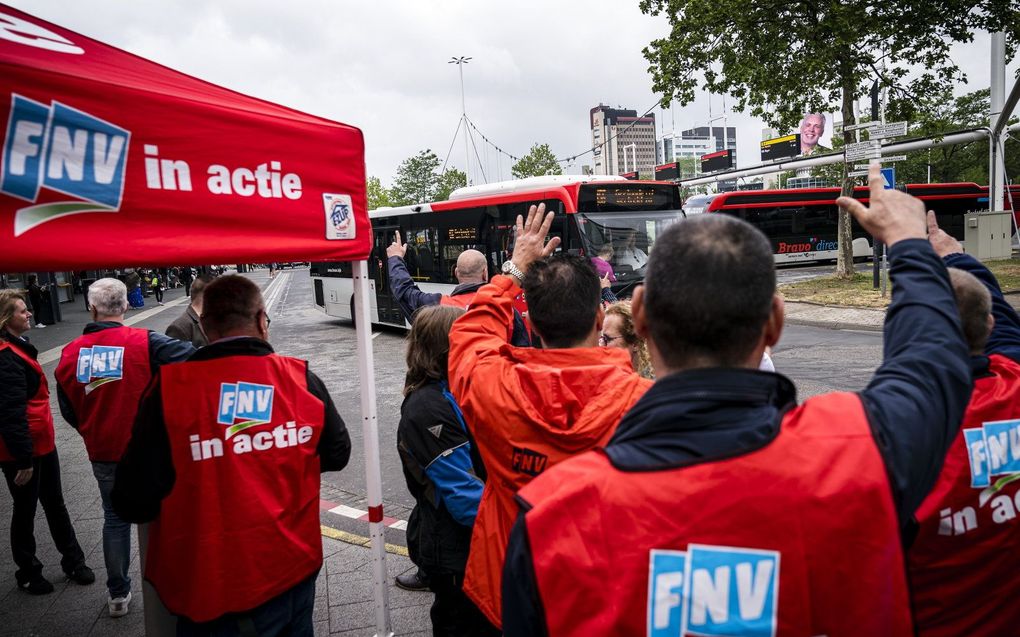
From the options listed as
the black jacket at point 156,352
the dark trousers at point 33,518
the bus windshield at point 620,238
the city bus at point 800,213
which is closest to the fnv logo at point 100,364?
the black jacket at point 156,352

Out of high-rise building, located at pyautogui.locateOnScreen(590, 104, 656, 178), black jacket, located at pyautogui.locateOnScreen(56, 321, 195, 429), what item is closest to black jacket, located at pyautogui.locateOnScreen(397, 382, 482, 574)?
black jacket, located at pyautogui.locateOnScreen(56, 321, 195, 429)

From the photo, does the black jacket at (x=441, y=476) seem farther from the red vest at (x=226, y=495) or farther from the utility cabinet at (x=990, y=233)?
the utility cabinet at (x=990, y=233)

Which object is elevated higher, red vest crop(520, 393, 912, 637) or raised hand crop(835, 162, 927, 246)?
raised hand crop(835, 162, 927, 246)

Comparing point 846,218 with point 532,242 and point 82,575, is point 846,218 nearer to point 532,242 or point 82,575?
point 532,242

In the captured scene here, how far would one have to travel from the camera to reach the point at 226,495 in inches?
96.6

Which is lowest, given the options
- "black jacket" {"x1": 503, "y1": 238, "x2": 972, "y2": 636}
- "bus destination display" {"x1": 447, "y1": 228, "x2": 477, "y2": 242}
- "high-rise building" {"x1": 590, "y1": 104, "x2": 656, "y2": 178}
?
"black jacket" {"x1": 503, "y1": 238, "x2": 972, "y2": 636}

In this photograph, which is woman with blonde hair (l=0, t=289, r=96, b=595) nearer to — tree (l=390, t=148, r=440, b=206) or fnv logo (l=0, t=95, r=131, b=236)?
fnv logo (l=0, t=95, r=131, b=236)

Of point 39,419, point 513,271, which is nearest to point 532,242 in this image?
point 513,271

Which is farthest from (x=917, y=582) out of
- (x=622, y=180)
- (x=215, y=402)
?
(x=622, y=180)

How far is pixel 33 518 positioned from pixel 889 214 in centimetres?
501

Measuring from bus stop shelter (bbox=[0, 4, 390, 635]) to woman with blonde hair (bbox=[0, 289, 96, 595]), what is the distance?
1934mm

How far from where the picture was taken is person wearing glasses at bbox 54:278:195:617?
3729mm

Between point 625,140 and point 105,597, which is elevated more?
point 625,140

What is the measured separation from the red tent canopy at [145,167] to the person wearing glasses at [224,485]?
1.27ft
